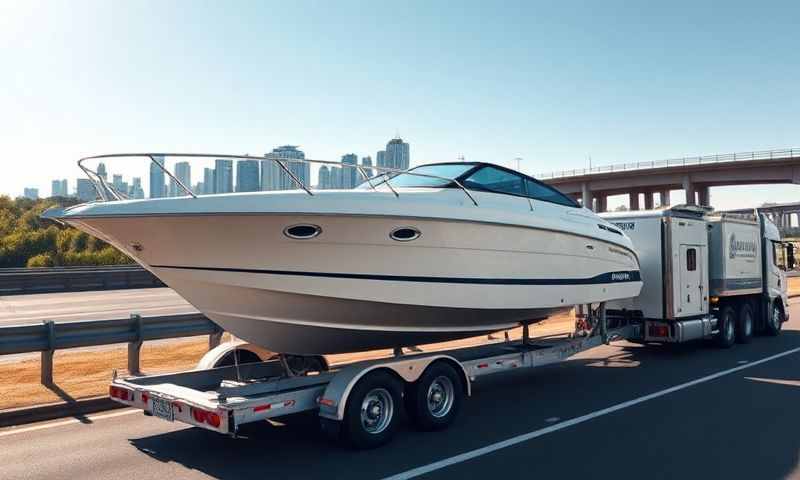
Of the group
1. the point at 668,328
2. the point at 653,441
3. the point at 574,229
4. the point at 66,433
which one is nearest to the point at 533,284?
the point at 574,229

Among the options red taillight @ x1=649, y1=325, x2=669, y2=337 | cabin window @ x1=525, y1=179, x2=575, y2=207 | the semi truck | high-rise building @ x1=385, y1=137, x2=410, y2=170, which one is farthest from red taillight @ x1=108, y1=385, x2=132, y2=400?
red taillight @ x1=649, y1=325, x2=669, y2=337

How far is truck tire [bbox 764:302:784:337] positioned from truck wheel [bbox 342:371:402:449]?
34.7ft

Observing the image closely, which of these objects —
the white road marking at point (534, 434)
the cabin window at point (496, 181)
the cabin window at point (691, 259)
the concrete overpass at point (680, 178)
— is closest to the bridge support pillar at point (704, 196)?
the concrete overpass at point (680, 178)

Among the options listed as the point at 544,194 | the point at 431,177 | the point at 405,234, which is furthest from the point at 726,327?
the point at 405,234

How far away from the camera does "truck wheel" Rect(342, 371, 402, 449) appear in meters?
5.77

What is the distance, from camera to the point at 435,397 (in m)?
6.65

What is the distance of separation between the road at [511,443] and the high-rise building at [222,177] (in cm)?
244

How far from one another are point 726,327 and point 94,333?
423 inches

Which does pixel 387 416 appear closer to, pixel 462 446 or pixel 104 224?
pixel 462 446

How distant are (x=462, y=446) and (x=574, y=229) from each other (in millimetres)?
3454

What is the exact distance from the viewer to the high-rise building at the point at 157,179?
18.8ft

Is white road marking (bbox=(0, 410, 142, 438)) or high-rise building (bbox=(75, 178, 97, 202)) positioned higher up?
high-rise building (bbox=(75, 178, 97, 202))

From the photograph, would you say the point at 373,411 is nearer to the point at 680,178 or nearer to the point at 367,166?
the point at 367,166

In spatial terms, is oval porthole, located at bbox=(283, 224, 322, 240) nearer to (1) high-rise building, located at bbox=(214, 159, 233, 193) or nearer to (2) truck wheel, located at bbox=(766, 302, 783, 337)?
(1) high-rise building, located at bbox=(214, 159, 233, 193)
